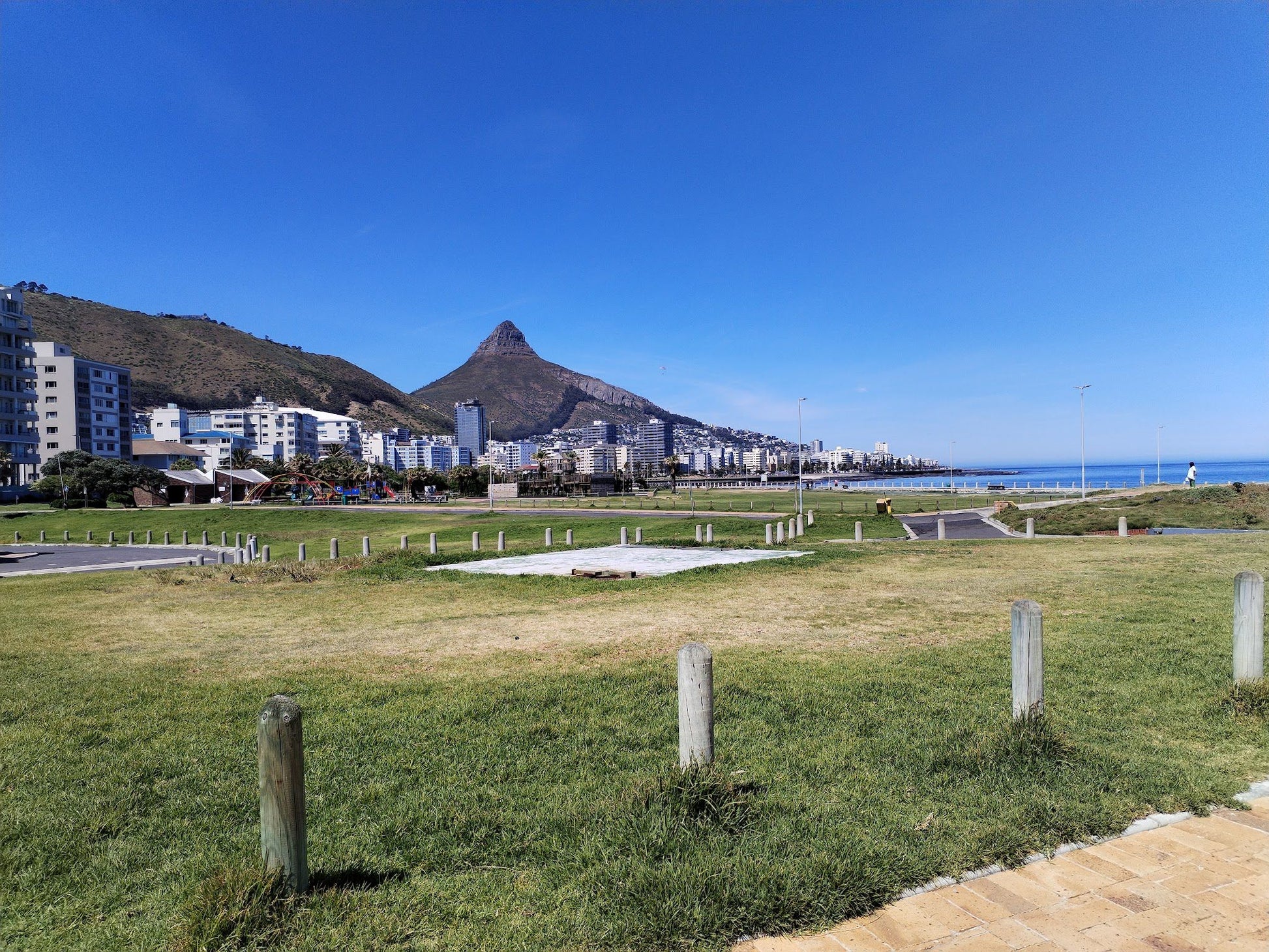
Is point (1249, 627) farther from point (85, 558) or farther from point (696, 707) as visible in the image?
point (85, 558)

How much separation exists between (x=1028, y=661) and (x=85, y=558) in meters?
37.2

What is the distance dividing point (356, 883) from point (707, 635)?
23.5 feet

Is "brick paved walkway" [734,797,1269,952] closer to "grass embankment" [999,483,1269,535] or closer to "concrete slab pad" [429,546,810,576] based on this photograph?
"concrete slab pad" [429,546,810,576]

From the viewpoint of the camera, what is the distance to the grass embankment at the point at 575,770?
363 centimetres

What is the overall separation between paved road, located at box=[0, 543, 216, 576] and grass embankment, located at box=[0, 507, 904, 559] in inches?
142

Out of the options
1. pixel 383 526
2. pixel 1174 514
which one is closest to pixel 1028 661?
pixel 1174 514

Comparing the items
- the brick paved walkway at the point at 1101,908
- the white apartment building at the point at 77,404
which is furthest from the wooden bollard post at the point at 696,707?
the white apartment building at the point at 77,404

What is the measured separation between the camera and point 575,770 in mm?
5371

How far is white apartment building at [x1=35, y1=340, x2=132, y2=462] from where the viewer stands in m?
104

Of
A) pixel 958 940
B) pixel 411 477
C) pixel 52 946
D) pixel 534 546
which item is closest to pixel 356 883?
pixel 52 946

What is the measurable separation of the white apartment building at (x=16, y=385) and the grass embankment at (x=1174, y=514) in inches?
4015

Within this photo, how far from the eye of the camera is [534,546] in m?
27.6

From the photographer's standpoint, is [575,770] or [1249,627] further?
[1249,627]

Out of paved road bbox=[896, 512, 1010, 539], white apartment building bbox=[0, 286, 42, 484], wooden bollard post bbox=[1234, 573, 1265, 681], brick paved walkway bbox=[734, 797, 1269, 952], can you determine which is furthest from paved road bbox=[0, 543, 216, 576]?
white apartment building bbox=[0, 286, 42, 484]
